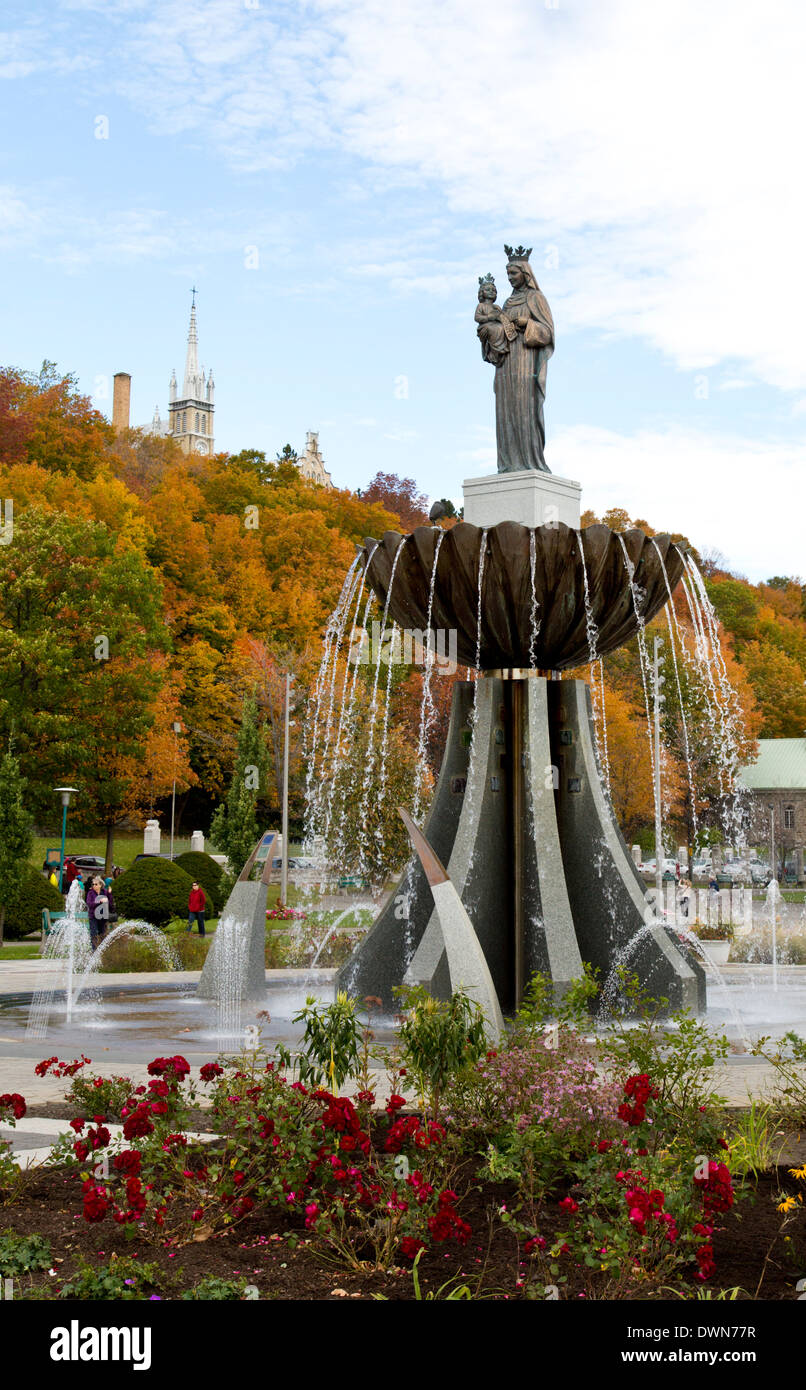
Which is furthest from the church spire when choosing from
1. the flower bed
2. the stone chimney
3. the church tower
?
the flower bed

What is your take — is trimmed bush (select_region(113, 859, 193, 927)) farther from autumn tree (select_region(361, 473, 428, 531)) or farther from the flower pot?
autumn tree (select_region(361, 473, 428, 531))

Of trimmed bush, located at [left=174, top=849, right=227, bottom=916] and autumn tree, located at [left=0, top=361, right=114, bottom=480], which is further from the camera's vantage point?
autumn tree, located at [left=0, top=361, right=114, bottom=480]

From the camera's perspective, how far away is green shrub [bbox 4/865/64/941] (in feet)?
76.7

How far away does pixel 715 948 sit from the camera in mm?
19391

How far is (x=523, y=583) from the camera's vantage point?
1184 cm

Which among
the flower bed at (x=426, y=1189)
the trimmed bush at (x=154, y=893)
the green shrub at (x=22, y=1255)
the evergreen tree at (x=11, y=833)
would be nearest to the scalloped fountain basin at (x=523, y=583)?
the flower bed at (x=426, y=1189)

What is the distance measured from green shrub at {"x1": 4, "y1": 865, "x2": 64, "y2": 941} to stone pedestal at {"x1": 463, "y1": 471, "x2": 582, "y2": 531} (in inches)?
519

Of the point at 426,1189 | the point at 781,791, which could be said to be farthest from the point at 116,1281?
the point at 781,791

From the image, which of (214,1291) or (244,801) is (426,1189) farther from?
(244,801)

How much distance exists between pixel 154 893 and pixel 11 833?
322 cm

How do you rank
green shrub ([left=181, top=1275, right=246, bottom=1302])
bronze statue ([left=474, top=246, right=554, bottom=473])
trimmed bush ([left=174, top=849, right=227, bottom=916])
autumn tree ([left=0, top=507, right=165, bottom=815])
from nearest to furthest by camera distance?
green shrub ([left=181, top=1275, right=246, bottom=1302]) → bronze statue ([left=474, top=246, right=554, bottom=473]) → trimmed bush ([left=174, top=849, right=227, bottom=916]) → autumn tree ([left=0, top=507, right=165, bottom=815])

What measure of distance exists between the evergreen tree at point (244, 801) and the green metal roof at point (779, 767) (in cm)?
3529
